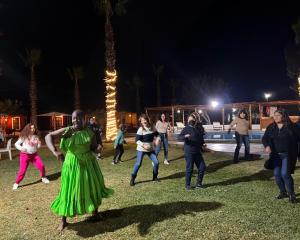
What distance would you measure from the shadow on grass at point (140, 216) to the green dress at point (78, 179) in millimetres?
403

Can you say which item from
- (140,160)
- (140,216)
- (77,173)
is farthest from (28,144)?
(77,173)

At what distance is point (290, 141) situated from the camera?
7230mm

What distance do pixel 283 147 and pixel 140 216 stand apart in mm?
2916

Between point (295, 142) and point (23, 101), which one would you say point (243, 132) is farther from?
point (23, 101)

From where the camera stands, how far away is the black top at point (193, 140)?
8812mm

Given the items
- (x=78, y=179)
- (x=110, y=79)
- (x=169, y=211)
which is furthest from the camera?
(x=110, y=79)

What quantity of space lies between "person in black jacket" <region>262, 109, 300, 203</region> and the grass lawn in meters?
0.39

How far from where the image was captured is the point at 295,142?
7.33 metres

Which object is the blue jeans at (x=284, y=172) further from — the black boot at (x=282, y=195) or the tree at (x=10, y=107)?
the tree at (x=10, y=107)

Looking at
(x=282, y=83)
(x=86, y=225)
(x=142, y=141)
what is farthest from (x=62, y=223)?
(x=282, y=83)

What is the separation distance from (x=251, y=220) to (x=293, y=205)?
125 cm

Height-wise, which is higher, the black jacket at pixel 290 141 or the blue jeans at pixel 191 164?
the black jacket at pixel 290 141

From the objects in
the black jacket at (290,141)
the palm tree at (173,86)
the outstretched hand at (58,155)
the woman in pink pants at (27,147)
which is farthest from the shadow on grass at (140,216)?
the palm tree at (173,86)

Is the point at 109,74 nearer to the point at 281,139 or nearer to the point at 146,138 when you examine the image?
the point at 146,138
